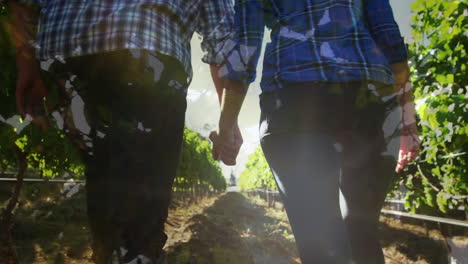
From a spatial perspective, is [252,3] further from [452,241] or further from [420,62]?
[452,241]

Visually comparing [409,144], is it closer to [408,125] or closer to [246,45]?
[408,125]

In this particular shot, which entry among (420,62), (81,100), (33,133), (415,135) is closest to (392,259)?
(420,62)

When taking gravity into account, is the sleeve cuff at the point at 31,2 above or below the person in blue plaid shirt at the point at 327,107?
above

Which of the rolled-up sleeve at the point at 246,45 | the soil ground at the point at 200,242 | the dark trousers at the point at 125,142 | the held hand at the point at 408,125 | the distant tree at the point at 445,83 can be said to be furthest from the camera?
the soil ground at the point at 200,242

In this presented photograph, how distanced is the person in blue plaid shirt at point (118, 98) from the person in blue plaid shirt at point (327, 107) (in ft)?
1.10

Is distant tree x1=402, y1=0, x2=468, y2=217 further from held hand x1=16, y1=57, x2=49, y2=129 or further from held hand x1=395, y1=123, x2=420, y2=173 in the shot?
held hand x1=16, y1=57, x2=49, y2=129

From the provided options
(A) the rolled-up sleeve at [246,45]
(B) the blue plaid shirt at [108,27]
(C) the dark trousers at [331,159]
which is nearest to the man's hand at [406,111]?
(C) the dark trousers at [331,159]

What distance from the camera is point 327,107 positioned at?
1.12m

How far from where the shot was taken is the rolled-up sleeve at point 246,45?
1.34 meters

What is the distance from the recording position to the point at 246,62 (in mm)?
1335

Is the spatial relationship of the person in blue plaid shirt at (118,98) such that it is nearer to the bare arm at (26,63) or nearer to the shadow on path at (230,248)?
the bare arm at (26,63)

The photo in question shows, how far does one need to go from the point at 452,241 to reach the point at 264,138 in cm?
656

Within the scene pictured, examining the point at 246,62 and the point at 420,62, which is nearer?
the point at 246,62

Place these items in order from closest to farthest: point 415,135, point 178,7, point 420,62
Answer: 1. point 178,7
2. point 415,135
3. point 420,62
